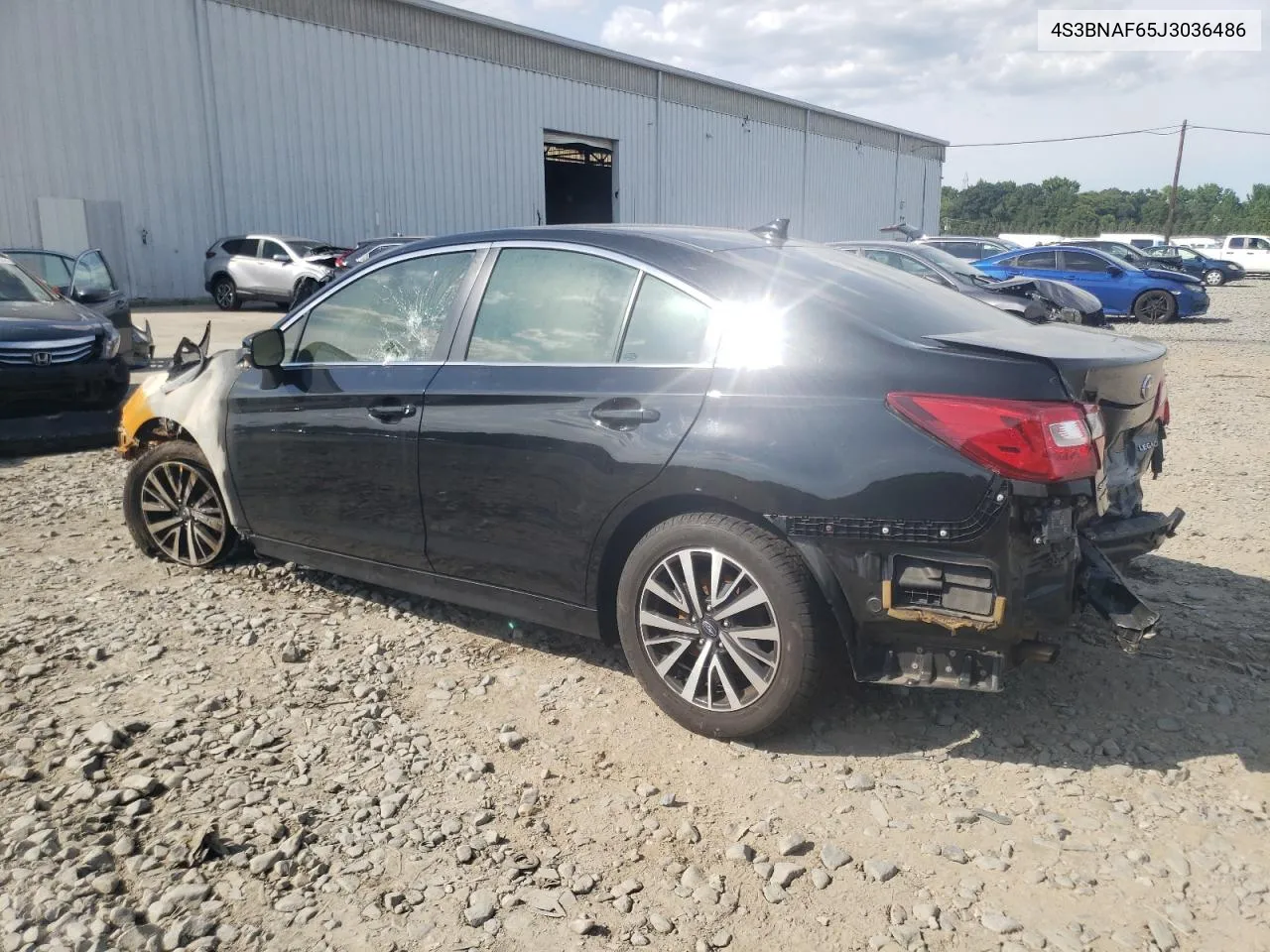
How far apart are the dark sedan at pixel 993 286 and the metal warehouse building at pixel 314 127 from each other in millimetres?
15407

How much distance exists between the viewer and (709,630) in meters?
3.22

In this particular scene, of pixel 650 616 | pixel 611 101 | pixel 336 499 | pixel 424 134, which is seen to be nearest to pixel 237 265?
pixel 424 134

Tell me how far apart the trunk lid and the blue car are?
15.8 m

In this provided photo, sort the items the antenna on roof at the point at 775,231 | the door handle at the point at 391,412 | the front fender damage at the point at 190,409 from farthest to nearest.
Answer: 1. the front fender damage at the point at 190,409
2. the antenna on roof at the point at 775,231
3. the door handle at the point at 391,412

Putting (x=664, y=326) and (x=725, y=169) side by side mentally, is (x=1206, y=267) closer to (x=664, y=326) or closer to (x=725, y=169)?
(x=725, y=169)

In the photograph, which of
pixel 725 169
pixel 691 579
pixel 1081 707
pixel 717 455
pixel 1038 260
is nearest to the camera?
pixel 717 455

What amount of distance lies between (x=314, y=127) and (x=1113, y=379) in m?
24.5

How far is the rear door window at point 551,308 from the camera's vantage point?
3.50m

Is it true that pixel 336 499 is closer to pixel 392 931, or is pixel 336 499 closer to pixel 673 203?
pixel 392 931

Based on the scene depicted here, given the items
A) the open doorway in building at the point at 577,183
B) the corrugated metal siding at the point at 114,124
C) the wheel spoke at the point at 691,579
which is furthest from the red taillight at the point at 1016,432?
the open doorway in building at the point at 577,183

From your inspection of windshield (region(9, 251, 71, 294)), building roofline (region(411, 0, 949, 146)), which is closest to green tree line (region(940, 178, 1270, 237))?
building roofline (region(411, 0, 949, 146))

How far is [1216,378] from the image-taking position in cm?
1130

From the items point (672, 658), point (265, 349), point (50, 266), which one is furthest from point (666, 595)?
point (50, 266)

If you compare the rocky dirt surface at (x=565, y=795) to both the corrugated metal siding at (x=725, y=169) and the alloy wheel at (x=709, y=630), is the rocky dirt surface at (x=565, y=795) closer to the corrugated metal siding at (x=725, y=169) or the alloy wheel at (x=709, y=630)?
the alloy wheel at (x=709, y=630)
